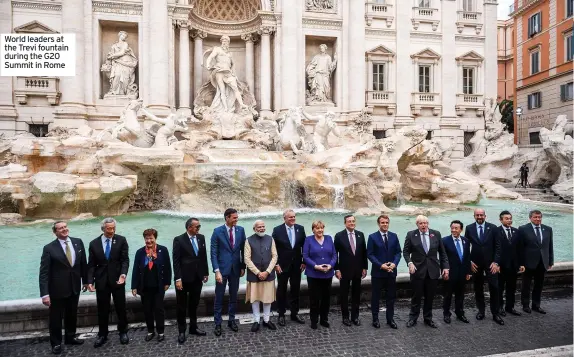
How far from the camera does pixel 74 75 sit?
1614 cm

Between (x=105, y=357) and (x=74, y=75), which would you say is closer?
(x=105, y=357)

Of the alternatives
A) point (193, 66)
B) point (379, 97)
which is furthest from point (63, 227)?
point (379, 97)

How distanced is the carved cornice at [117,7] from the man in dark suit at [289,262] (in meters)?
16.1

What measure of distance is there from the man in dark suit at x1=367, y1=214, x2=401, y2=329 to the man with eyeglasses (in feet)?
5.86

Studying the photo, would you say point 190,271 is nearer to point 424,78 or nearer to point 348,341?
point 348,341

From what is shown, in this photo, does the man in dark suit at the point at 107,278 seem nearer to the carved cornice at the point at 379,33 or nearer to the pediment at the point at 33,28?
the pediment at the point at 33,28

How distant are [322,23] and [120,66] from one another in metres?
9.55

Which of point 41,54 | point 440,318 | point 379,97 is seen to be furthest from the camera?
point 379,97

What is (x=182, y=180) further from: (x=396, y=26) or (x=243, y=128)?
(x=396, y=26)

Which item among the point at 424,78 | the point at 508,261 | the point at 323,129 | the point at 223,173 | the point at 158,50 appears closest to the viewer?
the point at 508,261

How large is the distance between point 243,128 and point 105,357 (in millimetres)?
13017

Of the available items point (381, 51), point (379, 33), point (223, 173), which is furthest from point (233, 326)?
point (379, 33)

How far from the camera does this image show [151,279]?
379 centimetres

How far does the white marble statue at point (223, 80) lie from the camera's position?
16.8m
